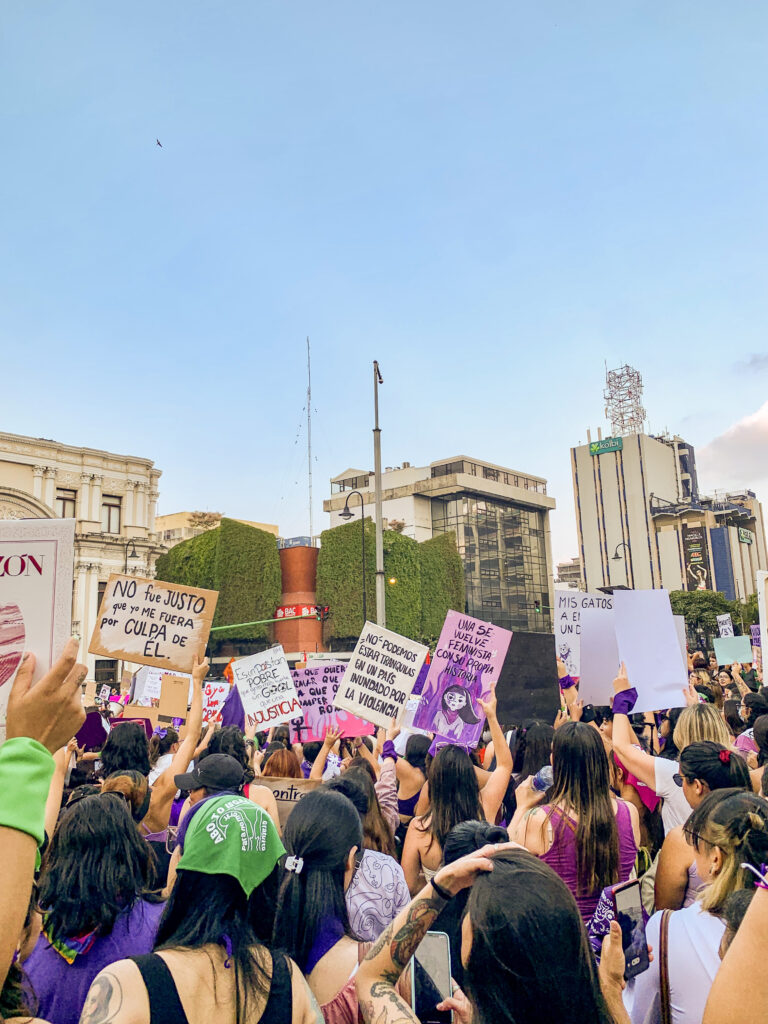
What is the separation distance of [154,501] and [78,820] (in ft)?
207

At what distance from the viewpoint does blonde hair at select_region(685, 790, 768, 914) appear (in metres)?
2.64

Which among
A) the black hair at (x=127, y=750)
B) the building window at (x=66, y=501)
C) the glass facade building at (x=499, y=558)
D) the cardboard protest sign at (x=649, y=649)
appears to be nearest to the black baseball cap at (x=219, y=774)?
the black hair at (x=127, y=750)

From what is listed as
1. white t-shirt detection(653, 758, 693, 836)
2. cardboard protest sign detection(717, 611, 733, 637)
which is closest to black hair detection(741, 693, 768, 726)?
white t-shirt detection(653, 758, 693, 836)

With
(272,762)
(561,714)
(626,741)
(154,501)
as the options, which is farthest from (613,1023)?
(154,501)

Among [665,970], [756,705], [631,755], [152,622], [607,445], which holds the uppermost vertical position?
[607,445]

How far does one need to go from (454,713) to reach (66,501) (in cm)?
5745

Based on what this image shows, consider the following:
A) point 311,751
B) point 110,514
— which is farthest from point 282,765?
point 110,514

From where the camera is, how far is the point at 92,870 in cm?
286

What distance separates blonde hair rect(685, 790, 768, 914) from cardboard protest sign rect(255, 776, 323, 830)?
3066mm

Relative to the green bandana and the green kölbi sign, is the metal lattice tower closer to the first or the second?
the green kölbi sign

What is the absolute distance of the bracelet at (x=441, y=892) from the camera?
2.15 metres

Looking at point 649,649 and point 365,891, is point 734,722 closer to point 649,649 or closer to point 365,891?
point 649,649

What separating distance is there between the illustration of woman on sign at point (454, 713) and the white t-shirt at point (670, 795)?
8.62 feet

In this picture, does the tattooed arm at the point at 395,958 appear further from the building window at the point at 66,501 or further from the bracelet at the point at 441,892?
the building window at the point at 66,501
